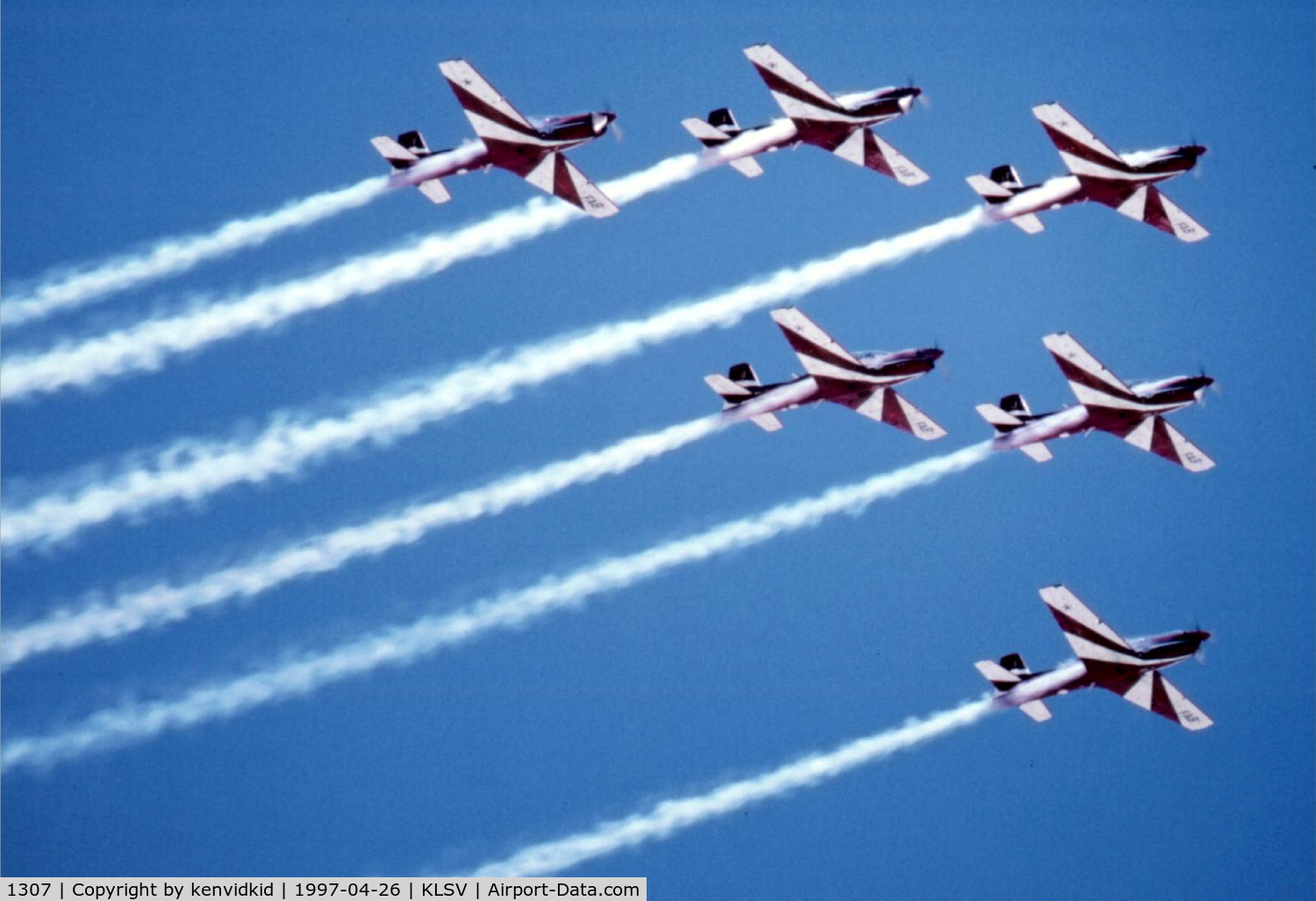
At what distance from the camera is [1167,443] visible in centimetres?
7031

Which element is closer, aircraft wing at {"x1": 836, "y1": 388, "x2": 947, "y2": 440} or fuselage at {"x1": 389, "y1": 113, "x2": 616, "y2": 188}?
fuselage at {"x1": 389, "y1": 113, "x2": 616, "y2": 188}

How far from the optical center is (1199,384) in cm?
6919

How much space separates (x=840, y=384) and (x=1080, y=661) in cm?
831

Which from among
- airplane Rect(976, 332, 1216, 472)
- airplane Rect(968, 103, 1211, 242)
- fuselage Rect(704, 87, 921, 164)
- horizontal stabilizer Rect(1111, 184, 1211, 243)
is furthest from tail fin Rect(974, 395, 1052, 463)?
fuselage Rect(704, 87, 921, 164)

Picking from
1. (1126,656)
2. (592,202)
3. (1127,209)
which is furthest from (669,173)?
(1126,656)

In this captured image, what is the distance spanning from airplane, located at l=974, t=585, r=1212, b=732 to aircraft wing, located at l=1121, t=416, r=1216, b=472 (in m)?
3.83

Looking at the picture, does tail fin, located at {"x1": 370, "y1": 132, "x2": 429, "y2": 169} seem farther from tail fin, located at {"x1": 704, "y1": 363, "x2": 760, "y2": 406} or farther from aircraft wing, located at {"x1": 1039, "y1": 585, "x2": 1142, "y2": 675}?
aircraft wing, located at {"x1": 1039, "y1": 585, "x2": 1142, "y2": 675}

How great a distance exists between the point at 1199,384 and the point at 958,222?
263 inches

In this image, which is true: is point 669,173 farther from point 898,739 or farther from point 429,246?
point 898,739

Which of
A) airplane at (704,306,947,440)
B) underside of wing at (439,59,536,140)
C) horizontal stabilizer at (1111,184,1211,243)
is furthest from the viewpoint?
horizontal stabilizer at (1111,184,1211,243)

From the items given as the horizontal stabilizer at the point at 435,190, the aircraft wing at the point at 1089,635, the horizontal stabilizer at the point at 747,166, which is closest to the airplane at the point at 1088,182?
the horizontal stabilizer at the point at 747,166

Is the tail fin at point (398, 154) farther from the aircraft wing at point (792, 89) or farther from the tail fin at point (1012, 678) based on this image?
the tail fin at point (1012, 678)

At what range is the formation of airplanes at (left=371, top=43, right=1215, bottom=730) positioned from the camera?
220 feet

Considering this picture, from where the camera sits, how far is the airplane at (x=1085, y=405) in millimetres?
69062
